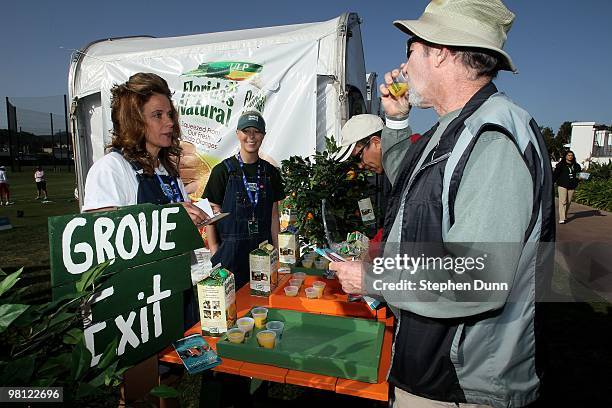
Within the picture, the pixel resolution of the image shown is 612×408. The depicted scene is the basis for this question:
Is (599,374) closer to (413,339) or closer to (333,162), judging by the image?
(333,162)

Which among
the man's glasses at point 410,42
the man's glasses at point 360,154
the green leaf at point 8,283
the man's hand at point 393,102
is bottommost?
the green leaf at point 8,283

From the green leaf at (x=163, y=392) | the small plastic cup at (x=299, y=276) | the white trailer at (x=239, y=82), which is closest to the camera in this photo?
the green leaf at (x=163, y=392)

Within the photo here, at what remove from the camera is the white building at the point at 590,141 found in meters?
29.2

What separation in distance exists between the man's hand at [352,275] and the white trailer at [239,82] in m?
3.49

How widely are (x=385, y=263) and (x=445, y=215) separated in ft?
0.90

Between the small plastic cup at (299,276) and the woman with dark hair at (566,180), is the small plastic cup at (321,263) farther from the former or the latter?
the woman with dark hair at (566,180)

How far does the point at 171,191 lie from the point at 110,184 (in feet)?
1.29

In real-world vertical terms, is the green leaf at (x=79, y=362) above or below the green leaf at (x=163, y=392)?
above

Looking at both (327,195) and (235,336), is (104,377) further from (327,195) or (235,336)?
(327,195)

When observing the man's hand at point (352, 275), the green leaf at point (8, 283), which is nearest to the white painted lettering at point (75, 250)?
the green leaf at point (8, 283)

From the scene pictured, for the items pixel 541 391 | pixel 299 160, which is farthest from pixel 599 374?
pixel 299 160

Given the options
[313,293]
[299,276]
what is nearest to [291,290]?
[313,293]

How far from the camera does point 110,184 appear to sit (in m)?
2.11

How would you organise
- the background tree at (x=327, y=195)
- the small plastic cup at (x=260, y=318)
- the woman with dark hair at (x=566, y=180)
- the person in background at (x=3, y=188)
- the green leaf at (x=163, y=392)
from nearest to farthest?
the green leaf at (x=163, y=392) < the small plastic cup at (x=260, y=318) < the background tree at (x=327, y=195) < the woman with dark hair at (x=566, y=180) < the person in background at (x=3, y=188)
